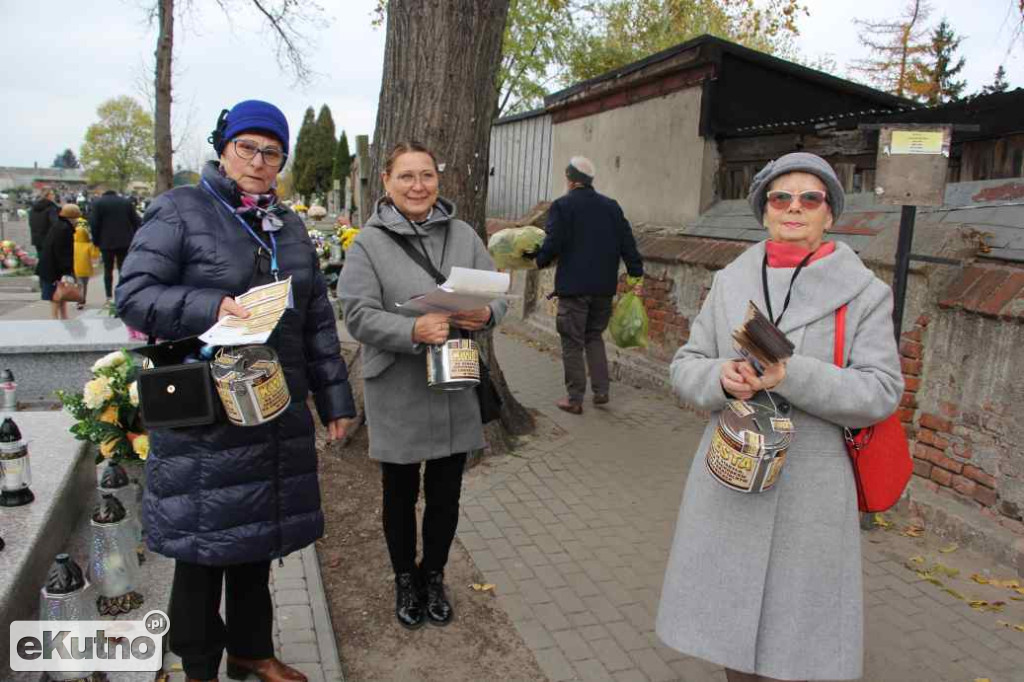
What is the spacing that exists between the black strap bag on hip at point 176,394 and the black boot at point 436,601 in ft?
4.72

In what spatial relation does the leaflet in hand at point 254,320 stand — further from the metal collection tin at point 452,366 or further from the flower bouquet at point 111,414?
the flower bouquet at point 111,414

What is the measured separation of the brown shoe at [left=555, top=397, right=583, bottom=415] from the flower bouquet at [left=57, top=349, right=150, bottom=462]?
3.67 meters

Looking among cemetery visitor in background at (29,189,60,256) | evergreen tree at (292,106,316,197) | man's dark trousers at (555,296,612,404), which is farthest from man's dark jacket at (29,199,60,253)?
evergreen tree at (292,106,316,197)

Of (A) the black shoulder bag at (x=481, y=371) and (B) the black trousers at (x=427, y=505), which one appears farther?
(B) the black trousers at (x=427, y=505)

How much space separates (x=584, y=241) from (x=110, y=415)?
3861 mm

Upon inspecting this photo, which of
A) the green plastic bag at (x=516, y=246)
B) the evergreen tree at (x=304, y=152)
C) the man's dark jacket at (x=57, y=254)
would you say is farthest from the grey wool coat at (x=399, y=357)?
the evergreen tree at (x=304, y=152)

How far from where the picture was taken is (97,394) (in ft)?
12.3

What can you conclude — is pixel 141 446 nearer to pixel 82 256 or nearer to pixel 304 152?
pixel 82 256

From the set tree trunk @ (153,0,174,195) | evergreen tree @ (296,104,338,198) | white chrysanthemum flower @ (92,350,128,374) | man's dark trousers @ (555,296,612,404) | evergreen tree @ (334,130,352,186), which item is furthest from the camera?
evergreen tree @ (296,104,338,198)

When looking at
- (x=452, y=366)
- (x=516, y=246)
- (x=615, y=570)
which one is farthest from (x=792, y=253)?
(x=516, y=246)

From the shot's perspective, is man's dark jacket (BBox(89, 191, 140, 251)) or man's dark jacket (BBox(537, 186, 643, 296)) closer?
man's dark jacket (BBox(537, 186, 643, 296))

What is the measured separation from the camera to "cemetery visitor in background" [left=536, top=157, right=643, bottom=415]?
648 centimetres

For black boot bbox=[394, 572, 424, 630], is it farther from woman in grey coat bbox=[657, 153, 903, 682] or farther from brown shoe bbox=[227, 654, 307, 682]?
woman in grey coat bbox=[657, 153, 903, 682]

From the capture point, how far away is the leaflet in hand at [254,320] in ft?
7.43
